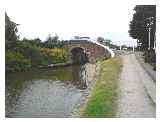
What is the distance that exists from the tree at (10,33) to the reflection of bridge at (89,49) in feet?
28.2

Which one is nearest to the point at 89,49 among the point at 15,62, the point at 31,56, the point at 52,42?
the point at 52,42

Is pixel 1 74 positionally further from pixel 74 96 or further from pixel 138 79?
pixel 138 79

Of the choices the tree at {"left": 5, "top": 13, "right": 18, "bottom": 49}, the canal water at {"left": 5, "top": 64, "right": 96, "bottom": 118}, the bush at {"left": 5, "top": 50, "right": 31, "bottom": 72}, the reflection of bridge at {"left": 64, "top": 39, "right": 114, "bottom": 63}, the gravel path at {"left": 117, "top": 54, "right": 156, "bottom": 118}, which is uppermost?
the tree at {"left": 5, "top": 13, "right": 18, "bottom": 49}

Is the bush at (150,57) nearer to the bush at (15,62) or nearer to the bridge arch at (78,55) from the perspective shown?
the bush at (15,62)

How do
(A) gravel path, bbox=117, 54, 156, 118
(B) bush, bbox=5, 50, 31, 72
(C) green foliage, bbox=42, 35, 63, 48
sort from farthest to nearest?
(C) green foliage, bbox=42, 35, 63, 48, (B) bush, bbox=5, 50, 31, 72, (A) gravel path, bbox=117, 54, 156, 118

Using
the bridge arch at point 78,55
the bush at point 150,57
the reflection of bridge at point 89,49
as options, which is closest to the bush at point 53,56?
the reflection of bridge at point 89,49

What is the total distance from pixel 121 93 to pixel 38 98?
344 centimetres

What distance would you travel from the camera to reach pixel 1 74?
385 inches

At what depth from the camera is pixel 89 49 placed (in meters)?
33.3

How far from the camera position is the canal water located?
494 inches

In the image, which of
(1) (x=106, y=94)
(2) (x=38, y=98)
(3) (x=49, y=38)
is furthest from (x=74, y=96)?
(3) (x=49, y=38)

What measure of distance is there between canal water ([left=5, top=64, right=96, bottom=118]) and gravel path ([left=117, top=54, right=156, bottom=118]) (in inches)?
66.7

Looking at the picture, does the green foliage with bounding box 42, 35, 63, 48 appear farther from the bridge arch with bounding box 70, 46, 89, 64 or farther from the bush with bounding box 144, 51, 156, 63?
the bush with bounding box 144, 51, 156, 63

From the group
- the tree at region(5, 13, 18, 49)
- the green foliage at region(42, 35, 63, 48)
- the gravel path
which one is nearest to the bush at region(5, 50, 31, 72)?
the tree at region(5, 13, 18, 49)
